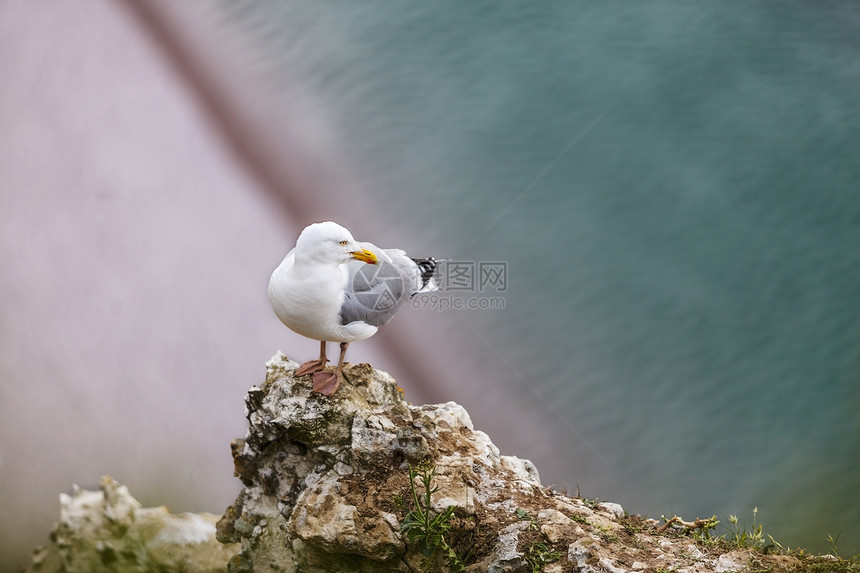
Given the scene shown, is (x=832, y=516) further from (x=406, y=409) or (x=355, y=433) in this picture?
(x=355, y=433)

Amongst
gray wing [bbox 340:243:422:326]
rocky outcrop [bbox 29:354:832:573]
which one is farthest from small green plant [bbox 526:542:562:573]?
gray wing [bbox 340:243:422:326]

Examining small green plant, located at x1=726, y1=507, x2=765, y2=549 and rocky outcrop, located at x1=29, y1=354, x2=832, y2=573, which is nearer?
rocky outcrop, located at x1=29, y1=354, x2=832, y2=573

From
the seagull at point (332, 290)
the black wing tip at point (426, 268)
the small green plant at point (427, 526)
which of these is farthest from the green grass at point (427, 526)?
the black wing tip at point (426, 268)

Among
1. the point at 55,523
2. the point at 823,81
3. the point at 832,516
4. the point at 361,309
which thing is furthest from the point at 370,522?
the point at 823,81

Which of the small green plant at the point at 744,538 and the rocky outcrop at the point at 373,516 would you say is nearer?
the rocky outcrop at the point at 373,516

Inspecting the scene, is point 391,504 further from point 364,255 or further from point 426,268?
point 426,268

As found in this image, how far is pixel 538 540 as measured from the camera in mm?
1107

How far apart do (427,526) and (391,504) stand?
0.08 metres

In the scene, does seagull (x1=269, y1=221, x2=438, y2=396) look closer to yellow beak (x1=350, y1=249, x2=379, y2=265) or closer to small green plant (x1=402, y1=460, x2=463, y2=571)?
yellow beak (x1=350, y1=249, x2=379, y2=265)

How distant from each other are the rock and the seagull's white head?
0.58 metres

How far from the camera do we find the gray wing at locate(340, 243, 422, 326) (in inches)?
51.1

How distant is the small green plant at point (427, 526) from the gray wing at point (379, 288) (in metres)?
0.32

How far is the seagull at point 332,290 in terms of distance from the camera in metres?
1.23

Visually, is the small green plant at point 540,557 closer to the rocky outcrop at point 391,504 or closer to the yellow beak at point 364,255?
the rocky outcrop at point 391,504
